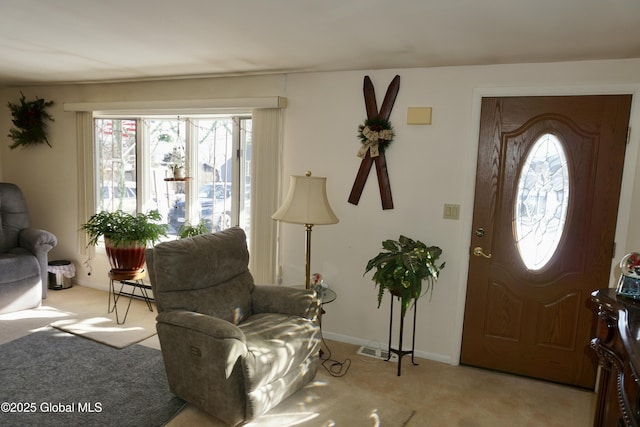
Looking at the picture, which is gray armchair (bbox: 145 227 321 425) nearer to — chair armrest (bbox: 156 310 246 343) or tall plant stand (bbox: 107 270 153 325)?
chair armrest (bbox: 156 310 246 343)

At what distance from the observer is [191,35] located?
8.52 feet

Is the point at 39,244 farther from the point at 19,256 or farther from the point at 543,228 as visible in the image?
the point at 543,228

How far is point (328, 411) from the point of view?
2576 millimetres

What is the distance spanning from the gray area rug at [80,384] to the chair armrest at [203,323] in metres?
0.56

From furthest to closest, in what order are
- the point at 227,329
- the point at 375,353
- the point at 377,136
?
1. the point at 375,353
2. the point at 377,136
3. the point at 227,329

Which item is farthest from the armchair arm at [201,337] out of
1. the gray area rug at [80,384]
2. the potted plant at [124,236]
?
the potted plant at [124,236]

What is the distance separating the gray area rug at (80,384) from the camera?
7.93 ft

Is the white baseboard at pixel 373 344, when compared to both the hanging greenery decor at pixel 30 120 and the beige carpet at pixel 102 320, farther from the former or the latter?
the hanging greenery decor at pixel 30 120

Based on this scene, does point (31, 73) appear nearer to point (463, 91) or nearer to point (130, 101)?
point (130, 101)

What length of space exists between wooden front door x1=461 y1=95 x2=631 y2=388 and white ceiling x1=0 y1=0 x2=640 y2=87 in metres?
0.43

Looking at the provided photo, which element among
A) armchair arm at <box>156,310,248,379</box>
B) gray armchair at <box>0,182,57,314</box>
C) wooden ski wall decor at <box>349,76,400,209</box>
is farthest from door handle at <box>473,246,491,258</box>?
gray armchair at <box>0,182,57,314</box>

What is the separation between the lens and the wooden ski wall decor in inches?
129

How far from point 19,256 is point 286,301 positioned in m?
2.84

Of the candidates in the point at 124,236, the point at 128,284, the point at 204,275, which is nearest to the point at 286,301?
the point at 204,275
